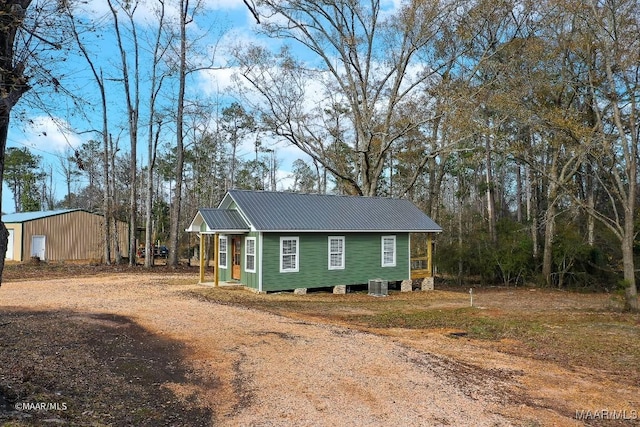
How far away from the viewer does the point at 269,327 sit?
10.0 metres

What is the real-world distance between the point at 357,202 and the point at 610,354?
1270cm

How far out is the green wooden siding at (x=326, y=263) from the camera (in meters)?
16.4

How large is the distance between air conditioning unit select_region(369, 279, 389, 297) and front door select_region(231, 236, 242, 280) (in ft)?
16.8

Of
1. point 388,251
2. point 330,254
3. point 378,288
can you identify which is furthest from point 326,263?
point 388,251

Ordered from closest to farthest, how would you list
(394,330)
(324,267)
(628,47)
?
(394,330) < (628,47) < (324,267)

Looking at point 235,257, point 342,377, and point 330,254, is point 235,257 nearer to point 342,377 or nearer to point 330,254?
point 330,254

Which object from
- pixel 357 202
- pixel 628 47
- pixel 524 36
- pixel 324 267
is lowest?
pixel 324 267

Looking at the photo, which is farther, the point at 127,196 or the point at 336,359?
the point at 127,196

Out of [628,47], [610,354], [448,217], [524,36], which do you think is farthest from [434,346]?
[448,217]

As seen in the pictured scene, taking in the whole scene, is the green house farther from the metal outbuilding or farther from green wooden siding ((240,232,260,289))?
the metal outbuilding

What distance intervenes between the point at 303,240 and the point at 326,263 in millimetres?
1366

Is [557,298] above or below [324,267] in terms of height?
below

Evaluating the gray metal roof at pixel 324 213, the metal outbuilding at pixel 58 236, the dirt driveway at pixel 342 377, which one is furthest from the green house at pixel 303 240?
the metal outbuilding at pixel 58 236

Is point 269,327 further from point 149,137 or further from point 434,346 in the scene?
point 149,137
